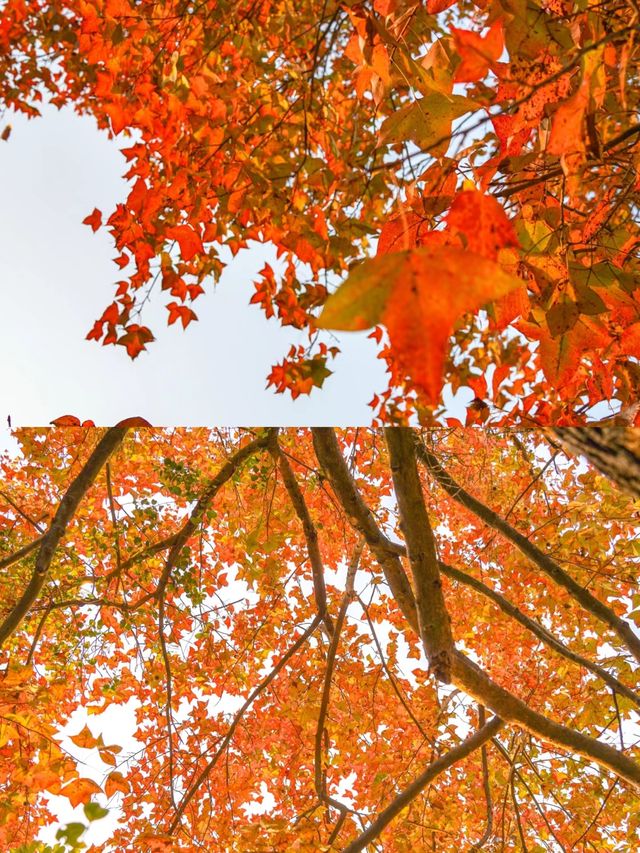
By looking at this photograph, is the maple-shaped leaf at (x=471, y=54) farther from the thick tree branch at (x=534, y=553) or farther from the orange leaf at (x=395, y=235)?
the thick tree branch at (x=534, y=553)

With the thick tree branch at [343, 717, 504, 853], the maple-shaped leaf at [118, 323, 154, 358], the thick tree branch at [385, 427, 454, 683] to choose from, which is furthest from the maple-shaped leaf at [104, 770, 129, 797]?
the maple-shaped leaf at [118, 323, 154, 358]

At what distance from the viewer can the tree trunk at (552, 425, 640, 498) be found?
1070mm

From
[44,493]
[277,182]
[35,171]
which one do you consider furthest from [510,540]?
[35,171]

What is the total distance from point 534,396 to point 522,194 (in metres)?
0.70

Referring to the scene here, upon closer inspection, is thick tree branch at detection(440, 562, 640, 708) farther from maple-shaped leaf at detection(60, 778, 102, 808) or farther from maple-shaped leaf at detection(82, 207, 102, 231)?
maple-shaped leaf at detection(82, 207, 102, 231)

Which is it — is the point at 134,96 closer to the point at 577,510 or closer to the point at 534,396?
the point at 534,396

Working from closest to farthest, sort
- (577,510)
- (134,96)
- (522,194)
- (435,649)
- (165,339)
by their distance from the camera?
(522,194) < (435,649) < (577,510) < (165,339) < (134,96)

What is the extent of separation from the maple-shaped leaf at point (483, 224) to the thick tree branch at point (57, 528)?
164 centimetres

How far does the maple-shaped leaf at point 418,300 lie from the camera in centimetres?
37

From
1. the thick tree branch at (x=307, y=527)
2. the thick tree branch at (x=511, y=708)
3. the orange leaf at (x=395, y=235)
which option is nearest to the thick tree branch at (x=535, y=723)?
the thick tree branch at (x=511, y=708)

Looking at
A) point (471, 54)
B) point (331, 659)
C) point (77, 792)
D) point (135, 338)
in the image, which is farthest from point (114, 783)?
point (471, 54)

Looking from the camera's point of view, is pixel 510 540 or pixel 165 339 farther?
pixel 165 339

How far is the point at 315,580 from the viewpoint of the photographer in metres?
1.99

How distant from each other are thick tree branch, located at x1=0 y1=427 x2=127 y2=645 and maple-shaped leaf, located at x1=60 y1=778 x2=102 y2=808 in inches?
17.4
